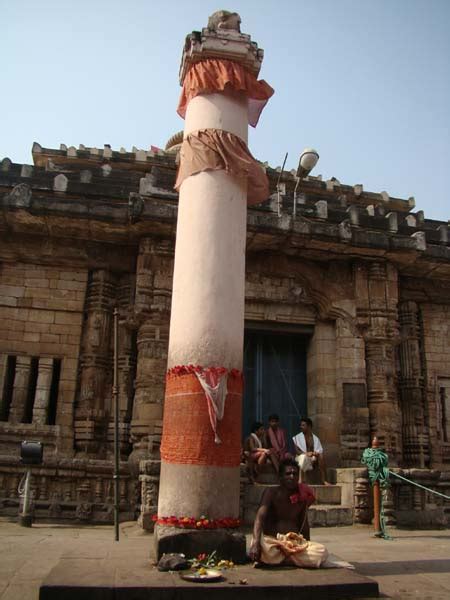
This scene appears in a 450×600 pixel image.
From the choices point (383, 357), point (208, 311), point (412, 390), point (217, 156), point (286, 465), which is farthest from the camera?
point (412, 390)

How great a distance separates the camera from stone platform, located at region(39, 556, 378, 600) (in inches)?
168

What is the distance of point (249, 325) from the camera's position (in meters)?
12.2

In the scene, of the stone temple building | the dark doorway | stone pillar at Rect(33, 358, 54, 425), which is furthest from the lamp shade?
stone pillar at Rect(33, 358, 54, 425)

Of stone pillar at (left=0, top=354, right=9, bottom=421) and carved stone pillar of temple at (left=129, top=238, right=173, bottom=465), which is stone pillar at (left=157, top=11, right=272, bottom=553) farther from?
stone pillar at (left=0, top=354, right=9, bottom=421)

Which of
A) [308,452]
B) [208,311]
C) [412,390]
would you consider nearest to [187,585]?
[208,311]

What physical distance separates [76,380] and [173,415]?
19.9ft

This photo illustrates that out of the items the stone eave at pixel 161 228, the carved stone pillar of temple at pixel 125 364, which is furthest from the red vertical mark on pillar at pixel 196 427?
the stone eave at pixel 161 228

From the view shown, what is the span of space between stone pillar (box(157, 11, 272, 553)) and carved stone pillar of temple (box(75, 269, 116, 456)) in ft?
18.0

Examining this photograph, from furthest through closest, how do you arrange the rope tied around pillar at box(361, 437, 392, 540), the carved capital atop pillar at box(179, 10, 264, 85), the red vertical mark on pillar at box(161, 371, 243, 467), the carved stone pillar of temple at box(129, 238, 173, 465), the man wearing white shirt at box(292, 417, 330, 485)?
the carved stone pillar of temple at box(129, 238, 173, 465), the man wearing white shirt at box(292, 417, 330, 485), the rope tied around pillar at box(361, 437, 392, 540), the carved capital atop pillar at box(179, 10, 264, 85), the red vertical mark on pillar at box(161, 371, 243, 467)

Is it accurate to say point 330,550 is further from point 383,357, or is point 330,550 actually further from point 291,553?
point 383,357

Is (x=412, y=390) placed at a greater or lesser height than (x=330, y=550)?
greater

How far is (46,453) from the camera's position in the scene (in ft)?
35.6

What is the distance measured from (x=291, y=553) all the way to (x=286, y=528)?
1.15 feet

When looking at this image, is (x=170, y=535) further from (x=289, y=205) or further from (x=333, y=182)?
(x=333, y=182)
